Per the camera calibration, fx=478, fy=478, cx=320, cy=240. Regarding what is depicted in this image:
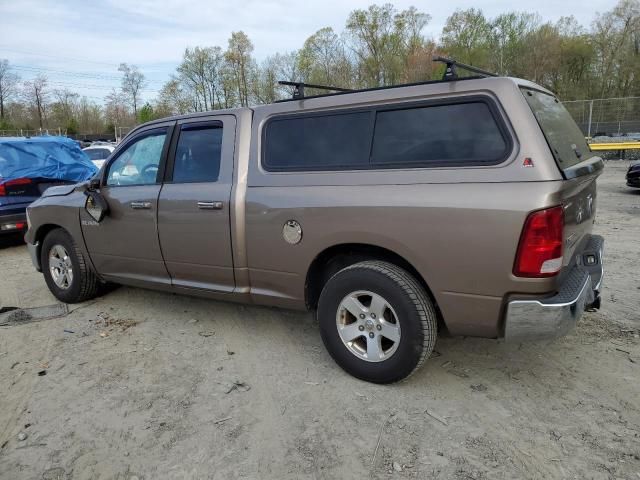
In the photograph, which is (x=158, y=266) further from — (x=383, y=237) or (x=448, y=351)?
(x=448, y=351)

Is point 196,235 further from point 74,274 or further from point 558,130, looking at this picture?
point 558,130

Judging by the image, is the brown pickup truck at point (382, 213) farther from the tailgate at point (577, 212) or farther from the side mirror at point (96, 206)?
the side mirror at point (96, 206)

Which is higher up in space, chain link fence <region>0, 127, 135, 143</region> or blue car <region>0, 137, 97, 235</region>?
chain link fence <region>0, 127, 135, 143</region>

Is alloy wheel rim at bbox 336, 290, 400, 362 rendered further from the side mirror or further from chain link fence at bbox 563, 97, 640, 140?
chain link fence at bbox 563, 97, 640, 140

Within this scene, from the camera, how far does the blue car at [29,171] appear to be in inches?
303

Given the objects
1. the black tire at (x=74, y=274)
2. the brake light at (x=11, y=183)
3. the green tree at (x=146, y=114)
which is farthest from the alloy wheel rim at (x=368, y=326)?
the green tree at (x=146, y=114)

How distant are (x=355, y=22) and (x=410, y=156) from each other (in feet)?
168

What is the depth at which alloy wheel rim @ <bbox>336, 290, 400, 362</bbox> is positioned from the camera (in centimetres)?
314

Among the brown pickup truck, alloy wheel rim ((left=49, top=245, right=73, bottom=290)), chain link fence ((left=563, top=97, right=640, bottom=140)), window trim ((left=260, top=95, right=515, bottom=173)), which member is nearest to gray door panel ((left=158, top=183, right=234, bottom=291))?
the brown pickup truck

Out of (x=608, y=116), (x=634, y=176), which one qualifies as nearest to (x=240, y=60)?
(x=608, y=116)

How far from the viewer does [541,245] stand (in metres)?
2.60

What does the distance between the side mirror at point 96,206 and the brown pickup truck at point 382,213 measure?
0.13 m

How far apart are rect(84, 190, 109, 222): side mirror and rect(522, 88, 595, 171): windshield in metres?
3.71

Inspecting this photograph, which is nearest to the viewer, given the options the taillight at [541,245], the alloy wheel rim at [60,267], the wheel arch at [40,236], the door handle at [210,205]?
the taillight at [541,245]
